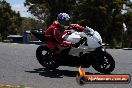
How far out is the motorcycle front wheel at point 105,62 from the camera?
10.5 m

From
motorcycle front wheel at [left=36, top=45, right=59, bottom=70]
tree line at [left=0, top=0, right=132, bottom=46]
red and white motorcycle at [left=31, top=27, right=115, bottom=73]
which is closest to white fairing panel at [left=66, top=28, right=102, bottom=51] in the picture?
red and white motorcycle at [left=31, top=27, right=115, bottom=73]

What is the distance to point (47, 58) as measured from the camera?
11.2 m

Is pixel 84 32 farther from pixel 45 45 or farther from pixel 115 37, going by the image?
pixel 115 37

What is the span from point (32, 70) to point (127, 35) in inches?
1952

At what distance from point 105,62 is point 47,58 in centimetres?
162

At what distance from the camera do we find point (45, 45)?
36.9 feet

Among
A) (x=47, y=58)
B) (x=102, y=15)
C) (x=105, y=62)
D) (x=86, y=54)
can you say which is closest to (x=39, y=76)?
(x=47, y=58)

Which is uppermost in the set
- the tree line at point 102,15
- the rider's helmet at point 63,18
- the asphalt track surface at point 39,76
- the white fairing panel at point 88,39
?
the rider's helmet at point 63,18

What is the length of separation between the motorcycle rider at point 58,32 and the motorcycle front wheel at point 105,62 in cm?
83

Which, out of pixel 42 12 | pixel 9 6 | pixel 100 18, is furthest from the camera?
pixel 9 6

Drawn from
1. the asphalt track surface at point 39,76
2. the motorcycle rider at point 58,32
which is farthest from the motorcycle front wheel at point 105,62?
the motorcycle rider at point 58,32

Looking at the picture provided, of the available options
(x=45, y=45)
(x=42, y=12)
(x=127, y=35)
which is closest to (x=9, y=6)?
(x=42, y=12)

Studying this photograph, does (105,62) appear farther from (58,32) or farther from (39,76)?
(39,76)

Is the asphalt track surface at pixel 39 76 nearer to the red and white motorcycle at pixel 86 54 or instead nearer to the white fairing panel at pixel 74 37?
A: the red and white motorcycle at pixel 86 54
